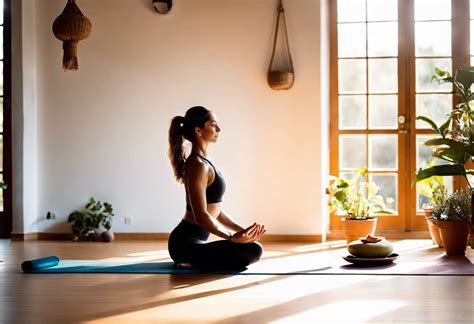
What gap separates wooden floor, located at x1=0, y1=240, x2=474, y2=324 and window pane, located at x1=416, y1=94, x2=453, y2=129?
2.61m

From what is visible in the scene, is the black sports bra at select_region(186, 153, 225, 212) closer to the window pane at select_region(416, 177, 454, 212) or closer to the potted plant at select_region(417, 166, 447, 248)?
the potted plant at select_region(417, 166, 447, 248)

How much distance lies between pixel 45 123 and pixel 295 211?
250 centimetres

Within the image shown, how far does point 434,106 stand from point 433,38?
62 cm

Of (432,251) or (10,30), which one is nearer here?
(432,251)

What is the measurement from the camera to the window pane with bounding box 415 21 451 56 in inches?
272

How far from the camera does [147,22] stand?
6.94 metres

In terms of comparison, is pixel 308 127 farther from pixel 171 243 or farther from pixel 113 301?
pixel 113 301

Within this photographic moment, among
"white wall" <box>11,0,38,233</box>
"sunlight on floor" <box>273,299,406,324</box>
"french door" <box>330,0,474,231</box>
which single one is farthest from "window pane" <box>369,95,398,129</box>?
"sunlight on floor" <box>273,299,406,324</box>

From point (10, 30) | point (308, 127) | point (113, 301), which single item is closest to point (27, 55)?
point (10, 30)

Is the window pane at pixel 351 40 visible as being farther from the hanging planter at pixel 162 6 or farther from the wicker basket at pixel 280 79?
the hanging planter at pixel 162 6

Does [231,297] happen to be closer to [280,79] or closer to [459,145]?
[459,145]

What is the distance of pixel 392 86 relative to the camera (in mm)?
7004

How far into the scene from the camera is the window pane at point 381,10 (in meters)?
6.99

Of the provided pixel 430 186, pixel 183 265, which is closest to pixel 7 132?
pixel 183 265
